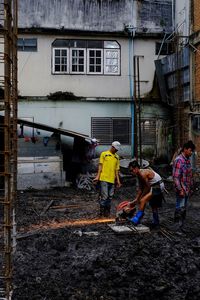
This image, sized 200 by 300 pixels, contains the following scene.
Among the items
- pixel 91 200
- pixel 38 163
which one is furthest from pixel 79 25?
pixel 91 200

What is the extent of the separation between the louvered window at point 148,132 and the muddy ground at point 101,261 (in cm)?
1080

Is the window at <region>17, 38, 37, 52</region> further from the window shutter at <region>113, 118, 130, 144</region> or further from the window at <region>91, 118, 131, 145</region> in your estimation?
the window shutter at <region>113, 118, 130, 144</region>

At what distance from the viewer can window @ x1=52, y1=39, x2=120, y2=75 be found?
848 inches

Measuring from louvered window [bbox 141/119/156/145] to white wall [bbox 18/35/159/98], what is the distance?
1363 millimetres

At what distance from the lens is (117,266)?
23.5ft

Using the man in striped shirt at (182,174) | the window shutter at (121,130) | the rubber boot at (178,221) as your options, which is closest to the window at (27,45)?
the window shutter at (121,130)

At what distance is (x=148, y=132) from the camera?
2216 cm

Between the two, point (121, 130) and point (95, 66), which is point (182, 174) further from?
point (95, 66)

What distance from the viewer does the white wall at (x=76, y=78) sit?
21.4m

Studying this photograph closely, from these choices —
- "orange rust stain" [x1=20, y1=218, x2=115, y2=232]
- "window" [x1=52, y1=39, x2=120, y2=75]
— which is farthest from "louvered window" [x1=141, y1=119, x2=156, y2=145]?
"orange rust stain" [x1=20, y1=218, x2=115, y2=232]

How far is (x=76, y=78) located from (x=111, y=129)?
2.81 m

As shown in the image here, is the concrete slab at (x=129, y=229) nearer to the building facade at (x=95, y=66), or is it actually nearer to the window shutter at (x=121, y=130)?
the building facade at (x=95, y=66)

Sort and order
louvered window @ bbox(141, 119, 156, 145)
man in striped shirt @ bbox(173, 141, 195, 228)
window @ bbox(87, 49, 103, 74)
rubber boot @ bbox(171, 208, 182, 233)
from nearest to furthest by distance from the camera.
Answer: man in striped shirt @ bbox(173, 141, 195, 228), rubber boot @ bbox(171, 208, 182, 233), window @ bbox(87, 49, 103, 74), louvered window @ bbox(141, 119, 156, 145)

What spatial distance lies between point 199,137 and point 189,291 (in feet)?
41.2
